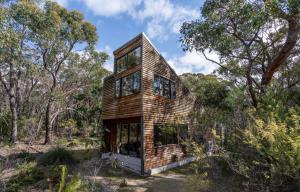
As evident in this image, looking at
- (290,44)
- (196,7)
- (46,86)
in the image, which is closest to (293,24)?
(290,44)

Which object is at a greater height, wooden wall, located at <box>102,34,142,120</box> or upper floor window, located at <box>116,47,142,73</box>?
upper floor window, located at <box>116,47,142,73</box>

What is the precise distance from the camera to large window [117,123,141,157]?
14190mm

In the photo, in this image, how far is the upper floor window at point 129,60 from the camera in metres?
14.3

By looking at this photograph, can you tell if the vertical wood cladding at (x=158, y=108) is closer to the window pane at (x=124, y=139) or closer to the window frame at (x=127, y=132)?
the window frame at (x=127, y=132)

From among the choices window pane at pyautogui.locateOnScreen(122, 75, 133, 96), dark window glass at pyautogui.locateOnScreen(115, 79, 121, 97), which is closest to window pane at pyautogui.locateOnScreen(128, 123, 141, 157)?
window pane at pyautogui.locateOnScreen(122, 75, 133, 96)

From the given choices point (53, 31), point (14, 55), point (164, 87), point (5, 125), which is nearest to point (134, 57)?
point (164, 87)

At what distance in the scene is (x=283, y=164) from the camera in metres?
6.05

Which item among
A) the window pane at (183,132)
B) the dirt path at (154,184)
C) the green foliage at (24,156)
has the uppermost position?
the window pane at (183,132)

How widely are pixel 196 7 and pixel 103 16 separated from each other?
17.0 ft

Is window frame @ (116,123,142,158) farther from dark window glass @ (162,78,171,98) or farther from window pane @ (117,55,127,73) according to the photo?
window pane @ (117,55,127,73)

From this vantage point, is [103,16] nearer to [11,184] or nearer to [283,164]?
[11,184]

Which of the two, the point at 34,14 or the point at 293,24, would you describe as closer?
the point at 293,24

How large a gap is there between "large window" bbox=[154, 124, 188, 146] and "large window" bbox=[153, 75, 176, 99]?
1.90 meters

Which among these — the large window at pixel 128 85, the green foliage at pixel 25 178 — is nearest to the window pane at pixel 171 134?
the large window at pixel 128 85
